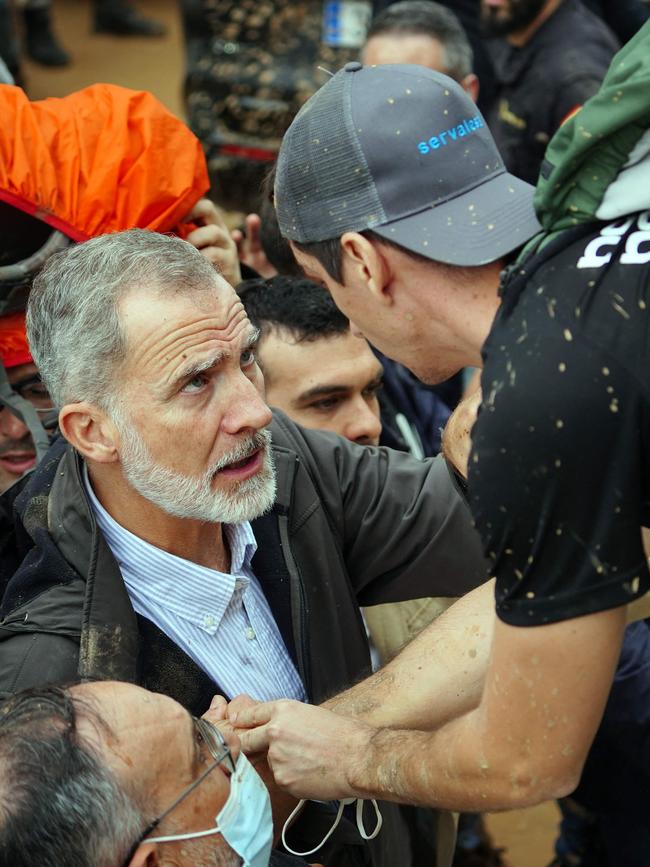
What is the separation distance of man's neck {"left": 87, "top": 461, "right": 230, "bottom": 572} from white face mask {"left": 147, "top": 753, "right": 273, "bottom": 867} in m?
0.66

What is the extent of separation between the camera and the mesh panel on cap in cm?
248

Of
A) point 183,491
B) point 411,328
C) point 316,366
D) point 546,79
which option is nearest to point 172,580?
point 183,491

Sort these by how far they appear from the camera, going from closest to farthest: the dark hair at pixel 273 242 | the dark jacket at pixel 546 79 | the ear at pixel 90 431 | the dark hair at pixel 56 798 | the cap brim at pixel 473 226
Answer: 1. the dark hair at pixel 56 798
2. the cap brim at pixel 473 226
3. the ear at pixel 90 431
4. the dark hair at pixel 273 242
5. the dark jacket at pixel 546 79

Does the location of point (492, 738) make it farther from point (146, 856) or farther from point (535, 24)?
point (535, 24)

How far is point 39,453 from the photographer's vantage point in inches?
132

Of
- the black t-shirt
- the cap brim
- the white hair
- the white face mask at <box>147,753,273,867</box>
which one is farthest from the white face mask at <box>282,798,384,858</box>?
the cap brim

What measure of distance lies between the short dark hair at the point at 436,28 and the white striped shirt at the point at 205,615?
387 centimetres

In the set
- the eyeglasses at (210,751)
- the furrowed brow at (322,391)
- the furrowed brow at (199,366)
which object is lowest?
the furrowed brow at (322,391)

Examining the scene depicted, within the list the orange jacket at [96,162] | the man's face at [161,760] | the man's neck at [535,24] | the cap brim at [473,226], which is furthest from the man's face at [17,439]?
the man's neck at [535,24]

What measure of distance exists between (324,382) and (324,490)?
91cm

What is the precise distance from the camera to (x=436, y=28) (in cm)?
609

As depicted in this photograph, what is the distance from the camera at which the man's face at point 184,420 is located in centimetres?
282

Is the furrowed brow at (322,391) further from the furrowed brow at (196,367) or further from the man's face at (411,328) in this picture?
the man's face at (411,328)

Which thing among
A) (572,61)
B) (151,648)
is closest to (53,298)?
(151,648)
